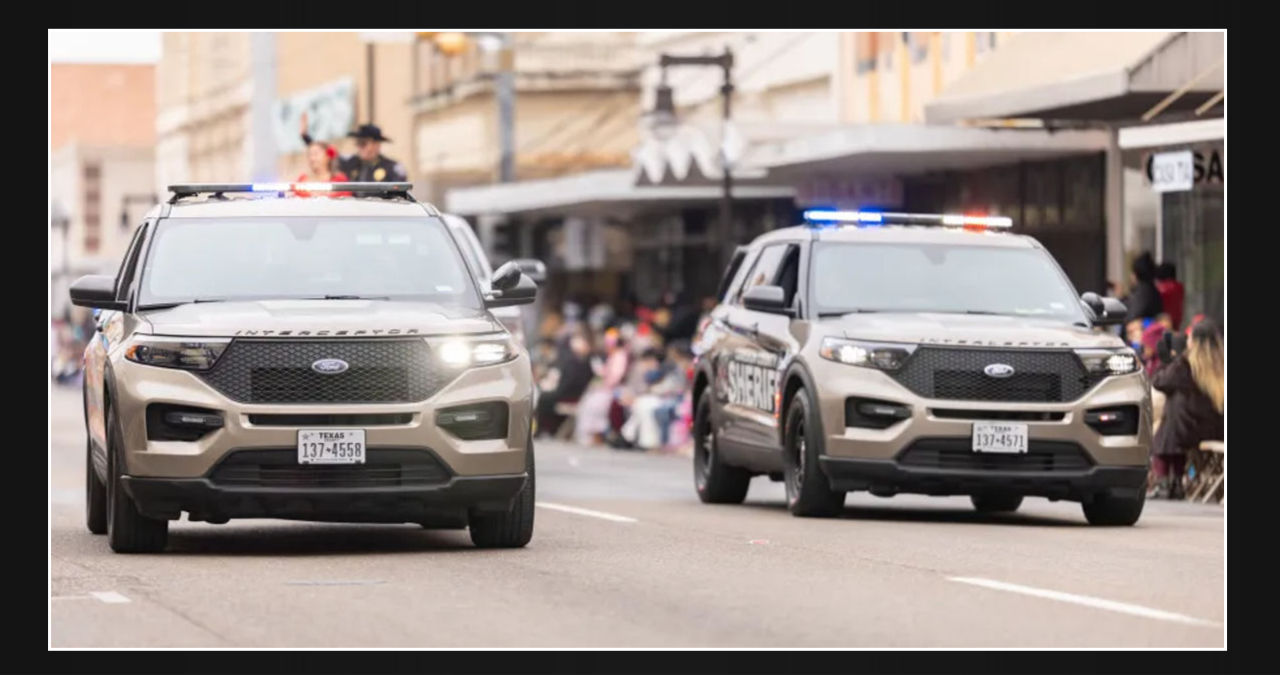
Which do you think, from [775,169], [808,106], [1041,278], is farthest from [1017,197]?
[1041,278]

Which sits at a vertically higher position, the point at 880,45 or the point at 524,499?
the point at 880,45

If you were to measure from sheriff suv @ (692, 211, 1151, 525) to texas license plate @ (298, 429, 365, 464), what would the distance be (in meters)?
4.23

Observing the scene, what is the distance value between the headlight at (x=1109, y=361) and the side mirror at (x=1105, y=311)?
0.68m

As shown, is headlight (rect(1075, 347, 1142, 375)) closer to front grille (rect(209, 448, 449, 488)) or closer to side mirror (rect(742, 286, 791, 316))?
side mirror (rect(742, 286, 791, 316))

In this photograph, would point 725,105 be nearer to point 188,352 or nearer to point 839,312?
point 839,312

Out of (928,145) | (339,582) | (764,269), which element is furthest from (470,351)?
(928,145)

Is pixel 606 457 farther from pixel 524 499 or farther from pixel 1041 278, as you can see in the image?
pixel 524 499

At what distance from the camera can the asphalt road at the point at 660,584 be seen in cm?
1052

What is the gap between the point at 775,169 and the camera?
36.7m

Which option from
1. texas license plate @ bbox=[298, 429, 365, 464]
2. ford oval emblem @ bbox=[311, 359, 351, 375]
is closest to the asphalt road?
texas license plate @ bbox=[298, 429, 365, 464]

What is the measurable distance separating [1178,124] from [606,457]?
7410mm

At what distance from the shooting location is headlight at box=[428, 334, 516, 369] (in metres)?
13.7

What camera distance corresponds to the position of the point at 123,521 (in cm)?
1394

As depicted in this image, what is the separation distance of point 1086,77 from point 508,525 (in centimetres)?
1367
